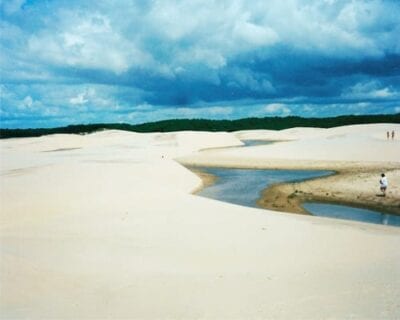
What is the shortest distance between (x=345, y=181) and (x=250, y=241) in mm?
17672

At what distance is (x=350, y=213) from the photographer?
2044cm

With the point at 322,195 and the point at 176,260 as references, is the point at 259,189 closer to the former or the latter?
the point at 322,195

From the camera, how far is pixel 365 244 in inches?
494

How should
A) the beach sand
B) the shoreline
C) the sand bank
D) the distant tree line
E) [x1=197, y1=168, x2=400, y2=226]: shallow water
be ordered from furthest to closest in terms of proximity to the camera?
the distant tree line < the sand bank < the shoreline < [x1=197, y1=168, x2=400, y2=226]: shallow water < the beach sand

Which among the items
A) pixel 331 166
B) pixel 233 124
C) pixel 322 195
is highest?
pixel 233 124

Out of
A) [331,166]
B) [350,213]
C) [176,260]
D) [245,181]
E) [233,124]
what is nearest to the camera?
[176,260]

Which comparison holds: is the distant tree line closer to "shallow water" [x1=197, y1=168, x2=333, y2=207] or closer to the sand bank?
the sand bank

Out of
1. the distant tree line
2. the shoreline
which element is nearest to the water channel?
the shoreline

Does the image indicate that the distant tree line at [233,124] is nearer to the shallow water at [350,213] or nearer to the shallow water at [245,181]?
the shallow water at [245,181]

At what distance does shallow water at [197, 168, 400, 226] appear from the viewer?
19.8 m

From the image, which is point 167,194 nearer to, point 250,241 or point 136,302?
point 250,241

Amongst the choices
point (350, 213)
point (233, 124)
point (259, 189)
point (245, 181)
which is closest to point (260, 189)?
point (259, 189)

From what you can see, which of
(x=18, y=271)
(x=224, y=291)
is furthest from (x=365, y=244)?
(x=18, y=271)

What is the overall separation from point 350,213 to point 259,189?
7.98m
